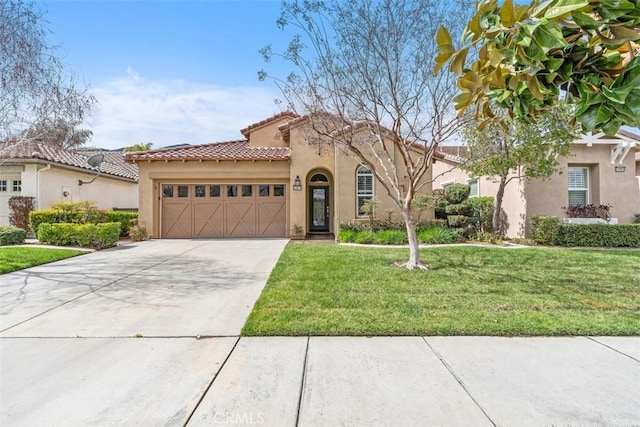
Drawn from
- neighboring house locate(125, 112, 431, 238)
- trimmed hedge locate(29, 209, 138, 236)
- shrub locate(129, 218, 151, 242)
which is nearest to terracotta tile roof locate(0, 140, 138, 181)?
trimmed hedge locate(29, 209, 138, 236)

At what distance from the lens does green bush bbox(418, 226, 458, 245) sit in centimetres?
1273

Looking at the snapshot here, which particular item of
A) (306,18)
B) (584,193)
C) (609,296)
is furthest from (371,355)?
(584,193)

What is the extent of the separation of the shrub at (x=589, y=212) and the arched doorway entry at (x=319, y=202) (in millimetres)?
9846

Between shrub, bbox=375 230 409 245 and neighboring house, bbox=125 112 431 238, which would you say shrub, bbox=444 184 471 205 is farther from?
shrub, bbox=375 230 409 245

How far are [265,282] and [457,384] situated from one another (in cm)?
448

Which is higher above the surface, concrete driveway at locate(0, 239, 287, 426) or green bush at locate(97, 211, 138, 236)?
green bush at locate(97, 211, 138, 236)

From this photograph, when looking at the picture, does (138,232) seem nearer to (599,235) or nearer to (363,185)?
(363,185)

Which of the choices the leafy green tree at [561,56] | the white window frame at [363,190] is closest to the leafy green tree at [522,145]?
the white window frame at [363,190]

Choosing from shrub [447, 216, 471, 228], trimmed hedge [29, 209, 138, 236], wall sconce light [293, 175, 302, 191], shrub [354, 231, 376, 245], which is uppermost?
wall sconce light [293, 175, 302, 191]

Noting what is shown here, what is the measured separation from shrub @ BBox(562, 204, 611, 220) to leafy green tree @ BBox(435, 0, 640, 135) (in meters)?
13.9

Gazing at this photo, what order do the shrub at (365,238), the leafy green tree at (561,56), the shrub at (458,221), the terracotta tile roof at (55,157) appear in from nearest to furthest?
the leafy green tree at (561,56)
the terracotta tile roof at (55,157)
the shrub at (365,238)
the shrub at (458,221)

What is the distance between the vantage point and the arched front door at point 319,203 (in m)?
16.2

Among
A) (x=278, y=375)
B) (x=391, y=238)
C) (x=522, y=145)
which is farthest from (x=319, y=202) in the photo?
(x=278, y=375)

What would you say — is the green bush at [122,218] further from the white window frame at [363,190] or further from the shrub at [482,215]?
the shrub at [482,215]
